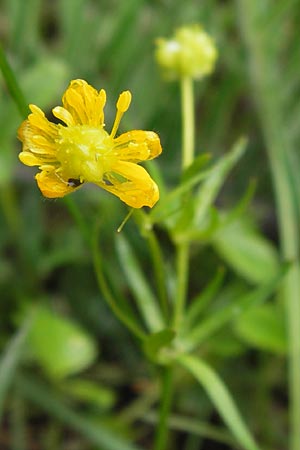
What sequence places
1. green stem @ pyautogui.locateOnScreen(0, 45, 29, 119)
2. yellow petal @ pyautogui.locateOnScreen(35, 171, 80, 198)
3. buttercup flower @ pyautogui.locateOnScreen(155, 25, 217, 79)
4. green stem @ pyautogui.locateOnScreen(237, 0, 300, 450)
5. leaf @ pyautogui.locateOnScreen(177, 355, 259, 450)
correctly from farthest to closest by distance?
green stem @ pyautogui.locateOnScreen(237, 0, 300, 450)
buttercup flower @ pyautogui.locateOnScreen(155, 25, 217, 79)
leaf @ pyautogui.locateOnScreen(177, 355, 259, 450)
green stem @ pyautogui.locateOnScreen(0, 45, 29, 119)
yellow petal @ pyautogui.locateOnScreen(35, 171, 80, 198)

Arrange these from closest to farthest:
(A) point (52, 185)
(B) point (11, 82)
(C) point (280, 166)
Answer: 1. (A) point (52, 185)
2. (B) point (11, 82)
3. (C) point (280, 166)

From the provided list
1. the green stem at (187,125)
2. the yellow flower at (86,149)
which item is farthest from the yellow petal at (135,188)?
the green stem at (187,125)

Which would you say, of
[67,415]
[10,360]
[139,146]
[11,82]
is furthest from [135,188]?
[67,415]

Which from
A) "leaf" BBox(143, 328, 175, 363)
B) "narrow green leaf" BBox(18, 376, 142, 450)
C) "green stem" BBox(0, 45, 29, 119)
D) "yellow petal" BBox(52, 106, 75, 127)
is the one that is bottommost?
"narrow green leaf" BBox(18, 376, 142, 450)

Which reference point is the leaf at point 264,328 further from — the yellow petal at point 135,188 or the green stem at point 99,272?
the yellow petal at point 135,188

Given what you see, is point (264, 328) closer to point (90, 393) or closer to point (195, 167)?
point (90, 393)

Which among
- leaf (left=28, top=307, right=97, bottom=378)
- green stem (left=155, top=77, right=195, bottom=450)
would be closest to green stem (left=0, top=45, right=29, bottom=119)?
green stem (left=155, top=77, right=195, bottom=450)

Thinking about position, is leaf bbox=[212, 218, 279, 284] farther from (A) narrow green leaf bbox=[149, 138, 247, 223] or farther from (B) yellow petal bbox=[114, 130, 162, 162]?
(B) yellow petal bbox=[114, 130, 162, 162]
